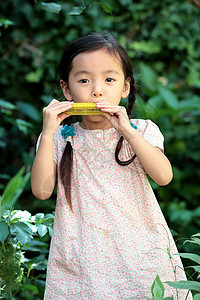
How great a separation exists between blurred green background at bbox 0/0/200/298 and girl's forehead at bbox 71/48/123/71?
2468mm

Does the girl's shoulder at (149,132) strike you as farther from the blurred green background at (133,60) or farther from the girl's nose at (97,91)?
the blurred green background at (133,60)

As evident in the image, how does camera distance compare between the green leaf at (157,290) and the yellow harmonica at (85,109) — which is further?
the yellow harmonica at (85,109)

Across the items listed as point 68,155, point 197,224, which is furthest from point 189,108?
point 68,155

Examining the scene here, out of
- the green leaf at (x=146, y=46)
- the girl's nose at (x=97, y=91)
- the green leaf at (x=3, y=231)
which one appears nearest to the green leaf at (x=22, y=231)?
the green leaf at (x=3, y=231)

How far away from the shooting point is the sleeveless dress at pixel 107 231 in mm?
1751

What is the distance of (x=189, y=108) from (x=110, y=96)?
3.18m

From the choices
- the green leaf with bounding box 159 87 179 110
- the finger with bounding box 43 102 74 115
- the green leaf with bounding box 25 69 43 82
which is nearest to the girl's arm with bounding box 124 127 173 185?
the finger with bounding box 43 102 74 115

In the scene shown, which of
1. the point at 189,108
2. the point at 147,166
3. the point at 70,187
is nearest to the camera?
the point at 147,166

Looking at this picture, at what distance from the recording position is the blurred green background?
4.51 meters

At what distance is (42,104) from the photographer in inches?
197

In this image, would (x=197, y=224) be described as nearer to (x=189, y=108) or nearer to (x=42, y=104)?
(x=189, y=108)

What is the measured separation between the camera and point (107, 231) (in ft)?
5.79

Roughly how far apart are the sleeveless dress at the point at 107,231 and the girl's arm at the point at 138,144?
0.11m

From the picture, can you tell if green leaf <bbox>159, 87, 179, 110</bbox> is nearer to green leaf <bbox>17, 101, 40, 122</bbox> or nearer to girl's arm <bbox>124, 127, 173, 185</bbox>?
green leaf <bbox>17, 101, 40, 122</bbox>
